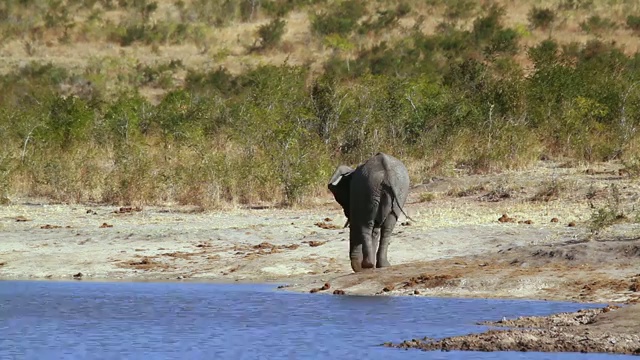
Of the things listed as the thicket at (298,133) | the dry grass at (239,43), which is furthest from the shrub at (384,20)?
the thicket at (298,133)

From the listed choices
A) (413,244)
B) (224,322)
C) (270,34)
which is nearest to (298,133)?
(413,244)

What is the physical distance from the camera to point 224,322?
13.7 metres

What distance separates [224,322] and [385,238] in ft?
11.8

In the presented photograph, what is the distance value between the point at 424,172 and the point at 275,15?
31.1 meters

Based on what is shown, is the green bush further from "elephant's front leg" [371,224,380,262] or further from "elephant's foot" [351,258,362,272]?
"elephant's foot" [351,258,362,272]

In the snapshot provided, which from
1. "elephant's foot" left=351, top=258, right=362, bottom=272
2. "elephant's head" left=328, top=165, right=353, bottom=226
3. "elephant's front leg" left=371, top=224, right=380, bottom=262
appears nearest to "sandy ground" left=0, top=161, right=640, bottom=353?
"elephant's foot" left=351, top=258, right=362, bottom=272

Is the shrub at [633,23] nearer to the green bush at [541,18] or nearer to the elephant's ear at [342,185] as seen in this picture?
the green bush at [541,18]

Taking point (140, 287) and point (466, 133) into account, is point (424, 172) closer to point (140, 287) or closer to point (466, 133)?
point (466, 133)

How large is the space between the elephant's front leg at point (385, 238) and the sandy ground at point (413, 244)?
0.22m

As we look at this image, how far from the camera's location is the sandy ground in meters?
15.5

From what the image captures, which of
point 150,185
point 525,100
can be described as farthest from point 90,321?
point 525,100

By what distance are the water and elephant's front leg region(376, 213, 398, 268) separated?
1.44 meters

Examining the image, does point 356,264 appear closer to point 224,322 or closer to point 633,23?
point 224,322

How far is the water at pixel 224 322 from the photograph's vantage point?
11727 millimetres
